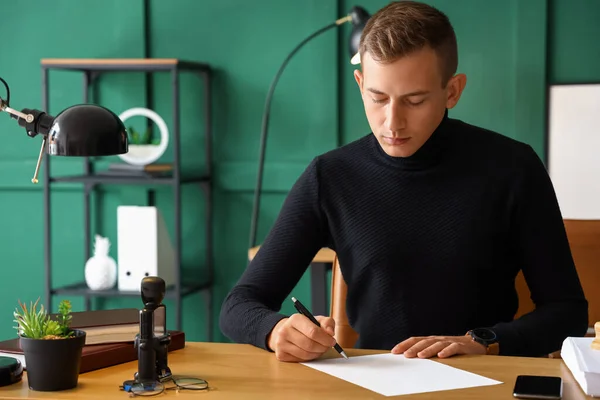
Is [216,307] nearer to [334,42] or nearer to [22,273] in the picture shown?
[22,273]

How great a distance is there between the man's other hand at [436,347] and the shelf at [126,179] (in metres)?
2.18

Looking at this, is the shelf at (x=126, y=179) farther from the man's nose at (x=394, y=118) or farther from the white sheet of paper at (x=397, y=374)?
the white sheet of paper at (x=397, y=374)

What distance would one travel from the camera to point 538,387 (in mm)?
1381

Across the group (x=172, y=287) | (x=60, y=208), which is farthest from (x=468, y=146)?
(x=60, y=208)

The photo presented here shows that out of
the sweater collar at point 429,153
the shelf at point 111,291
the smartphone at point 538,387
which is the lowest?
the shelf at point 111,291

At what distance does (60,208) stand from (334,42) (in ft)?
4.82

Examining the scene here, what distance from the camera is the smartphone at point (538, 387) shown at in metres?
1.35

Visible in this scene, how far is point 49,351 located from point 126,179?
2386 mm

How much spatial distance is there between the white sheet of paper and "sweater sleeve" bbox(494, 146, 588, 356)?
240 millimetres

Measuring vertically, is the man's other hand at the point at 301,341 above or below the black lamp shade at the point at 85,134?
below

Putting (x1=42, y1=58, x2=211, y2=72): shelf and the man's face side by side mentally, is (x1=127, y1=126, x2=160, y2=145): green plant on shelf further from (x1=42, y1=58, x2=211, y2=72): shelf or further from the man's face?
the man's face

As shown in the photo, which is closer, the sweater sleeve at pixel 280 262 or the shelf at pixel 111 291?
the sweater sleeve at pixel 280 262

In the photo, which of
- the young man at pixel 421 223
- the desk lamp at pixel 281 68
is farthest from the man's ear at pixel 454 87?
the desk lamp at pixel 281 68

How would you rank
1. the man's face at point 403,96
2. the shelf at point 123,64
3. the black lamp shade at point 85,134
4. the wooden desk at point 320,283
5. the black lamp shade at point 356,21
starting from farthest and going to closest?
the shelf at point 123,64 → the black lamp shade at point 356,21 → the wooden desk at point 320,283 → the man's face at point 403,96 → the black lamp shade at point 85,134
